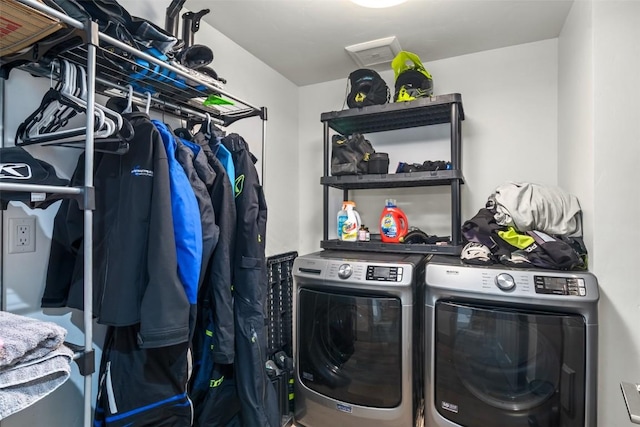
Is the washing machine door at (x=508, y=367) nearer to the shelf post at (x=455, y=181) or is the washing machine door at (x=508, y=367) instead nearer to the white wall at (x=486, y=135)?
the shelf post at (x=455, y=181)

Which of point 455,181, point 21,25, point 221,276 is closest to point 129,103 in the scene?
point 21,25

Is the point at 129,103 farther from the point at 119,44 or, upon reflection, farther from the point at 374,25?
the point at 374,25

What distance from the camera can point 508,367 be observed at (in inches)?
55.6

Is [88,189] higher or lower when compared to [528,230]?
higher

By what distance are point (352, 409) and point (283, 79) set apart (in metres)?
2.24

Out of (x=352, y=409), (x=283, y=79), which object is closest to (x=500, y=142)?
(x=283, y=79)

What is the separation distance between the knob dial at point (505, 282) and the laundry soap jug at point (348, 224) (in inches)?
35.3

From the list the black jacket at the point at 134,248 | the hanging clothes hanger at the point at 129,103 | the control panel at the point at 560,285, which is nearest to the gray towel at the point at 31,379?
the black jacket at the point at 134,248

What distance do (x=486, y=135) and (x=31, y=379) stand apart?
2.44 metres

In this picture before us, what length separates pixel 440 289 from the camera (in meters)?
1.50

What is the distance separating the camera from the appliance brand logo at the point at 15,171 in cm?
84

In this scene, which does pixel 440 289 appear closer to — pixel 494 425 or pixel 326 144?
pixel 494 425

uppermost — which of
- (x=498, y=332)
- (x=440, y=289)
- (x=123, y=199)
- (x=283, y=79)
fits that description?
(x=283, y=79)

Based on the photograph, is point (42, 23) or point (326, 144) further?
point (326, 144)
